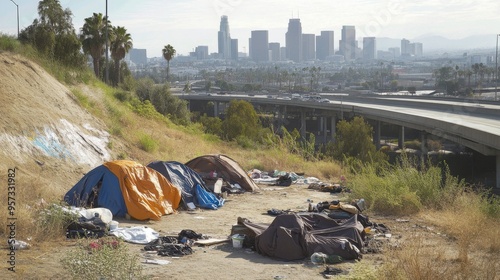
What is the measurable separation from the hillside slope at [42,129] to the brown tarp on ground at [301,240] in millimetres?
5789

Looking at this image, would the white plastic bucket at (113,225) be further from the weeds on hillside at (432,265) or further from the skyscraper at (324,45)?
the skyscraper at (324,45)

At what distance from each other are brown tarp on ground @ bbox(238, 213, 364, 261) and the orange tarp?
3.16m

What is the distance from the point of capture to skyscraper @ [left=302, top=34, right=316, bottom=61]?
148413mm

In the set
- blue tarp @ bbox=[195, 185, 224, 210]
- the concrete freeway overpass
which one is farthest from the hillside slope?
the concrete freeway overpass

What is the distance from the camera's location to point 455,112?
58.9m

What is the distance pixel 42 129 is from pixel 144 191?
16.9ft

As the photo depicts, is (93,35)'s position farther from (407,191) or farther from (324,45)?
(324,45)

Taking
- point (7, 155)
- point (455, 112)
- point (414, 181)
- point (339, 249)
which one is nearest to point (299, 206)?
point (414, 181)

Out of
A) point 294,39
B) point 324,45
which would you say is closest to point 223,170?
point 294,39

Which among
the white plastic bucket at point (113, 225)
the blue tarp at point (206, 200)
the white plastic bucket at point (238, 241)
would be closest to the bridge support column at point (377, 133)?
the blue tarp at point (206, 200)

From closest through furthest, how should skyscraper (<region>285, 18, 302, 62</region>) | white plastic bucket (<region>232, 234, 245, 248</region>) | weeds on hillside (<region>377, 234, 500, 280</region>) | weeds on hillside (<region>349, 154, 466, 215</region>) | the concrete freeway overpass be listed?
1. weeds on hillside (<region>377, 234, 500, 280</region>)
2. white plastic bucket (<region>232, 234, 245, 248</region>)
3. weeds on hillside (<region>349, 154, 466, 215</region>)
4. the concrete freeway overpass
5. skyscraper (<region>285, 18, 302, 62</region>)

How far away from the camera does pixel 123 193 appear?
13680 millimetres

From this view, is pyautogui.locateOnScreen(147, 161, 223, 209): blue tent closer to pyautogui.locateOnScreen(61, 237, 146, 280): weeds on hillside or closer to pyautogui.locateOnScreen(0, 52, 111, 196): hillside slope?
pyautogui.locateOnScreen(0, 52, 111, 196): hillside slope

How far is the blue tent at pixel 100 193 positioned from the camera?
44.5 ft
